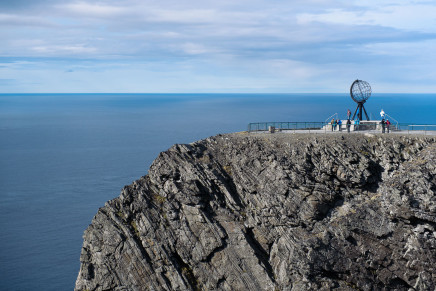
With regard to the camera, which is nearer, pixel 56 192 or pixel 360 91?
pixel 360 91

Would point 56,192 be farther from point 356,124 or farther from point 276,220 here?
point 356,124

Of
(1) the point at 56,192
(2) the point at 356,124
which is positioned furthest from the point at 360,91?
(1) the point at 56,192

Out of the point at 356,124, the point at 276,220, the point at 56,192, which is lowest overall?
the point at 56,192

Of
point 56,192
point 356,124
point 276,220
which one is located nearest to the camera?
point 276,220

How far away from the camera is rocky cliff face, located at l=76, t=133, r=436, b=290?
5700 centimetres

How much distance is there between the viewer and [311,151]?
66.1 metres

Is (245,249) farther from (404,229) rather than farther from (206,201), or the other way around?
(404,229)

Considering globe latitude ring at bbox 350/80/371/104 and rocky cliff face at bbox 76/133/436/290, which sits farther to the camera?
globe latitude ring at bbox 350/80/371/104

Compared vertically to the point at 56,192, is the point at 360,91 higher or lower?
higher

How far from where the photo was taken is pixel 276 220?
61.6 m

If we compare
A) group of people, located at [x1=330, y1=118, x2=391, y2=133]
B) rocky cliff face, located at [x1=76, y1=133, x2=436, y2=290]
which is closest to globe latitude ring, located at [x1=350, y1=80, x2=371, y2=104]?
group of people, located at [x1=330, y1=118, x2=391, y2=133]

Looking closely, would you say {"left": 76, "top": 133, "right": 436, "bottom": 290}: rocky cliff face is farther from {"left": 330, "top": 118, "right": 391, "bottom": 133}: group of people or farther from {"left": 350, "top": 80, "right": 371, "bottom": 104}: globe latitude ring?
{"left": 350, "top": 80, "right": 371, "bottom": 104}: globe latitude ring

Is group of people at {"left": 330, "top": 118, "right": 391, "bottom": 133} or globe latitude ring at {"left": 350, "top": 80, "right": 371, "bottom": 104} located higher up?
globe latitude ring at {"left": 350, "top": 80, "right": 371, "bottom": 104}

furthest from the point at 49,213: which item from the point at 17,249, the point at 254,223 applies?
the point at 254,223
